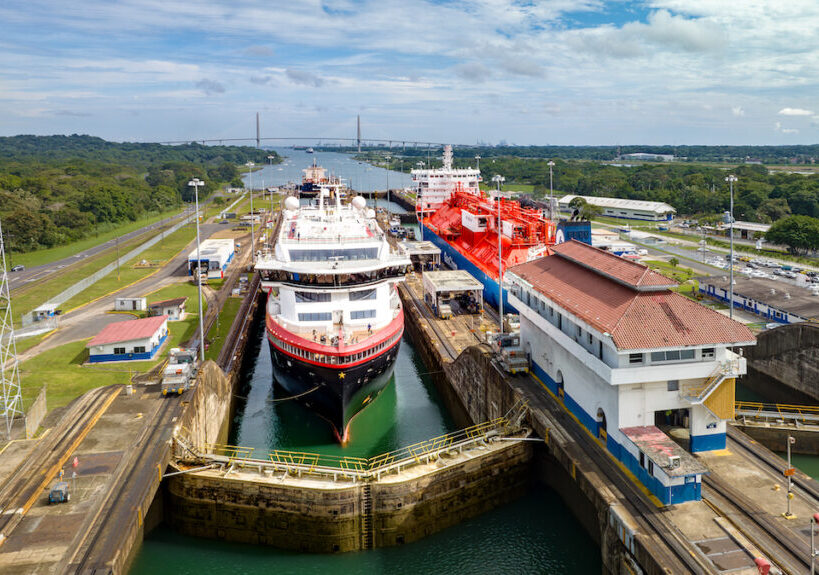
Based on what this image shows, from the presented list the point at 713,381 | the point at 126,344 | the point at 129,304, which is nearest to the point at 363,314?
the point at 126,344

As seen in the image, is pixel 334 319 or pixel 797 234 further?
pixel 797 234

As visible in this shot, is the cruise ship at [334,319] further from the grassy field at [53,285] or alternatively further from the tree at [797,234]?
the tree at [797,234]

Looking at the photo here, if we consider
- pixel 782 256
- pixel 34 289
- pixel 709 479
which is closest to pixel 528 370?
pixel 709 479

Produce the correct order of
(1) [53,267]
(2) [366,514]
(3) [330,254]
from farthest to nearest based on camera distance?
1. (1) [53,267]
2. (3) [330,254]
3. (2) [366,514]

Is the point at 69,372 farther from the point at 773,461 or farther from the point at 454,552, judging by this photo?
the point at 773,461

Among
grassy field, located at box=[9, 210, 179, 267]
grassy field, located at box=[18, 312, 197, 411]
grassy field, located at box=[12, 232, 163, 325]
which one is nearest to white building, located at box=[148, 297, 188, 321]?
grassy field, located at box=[18, 312, 197, 411]
